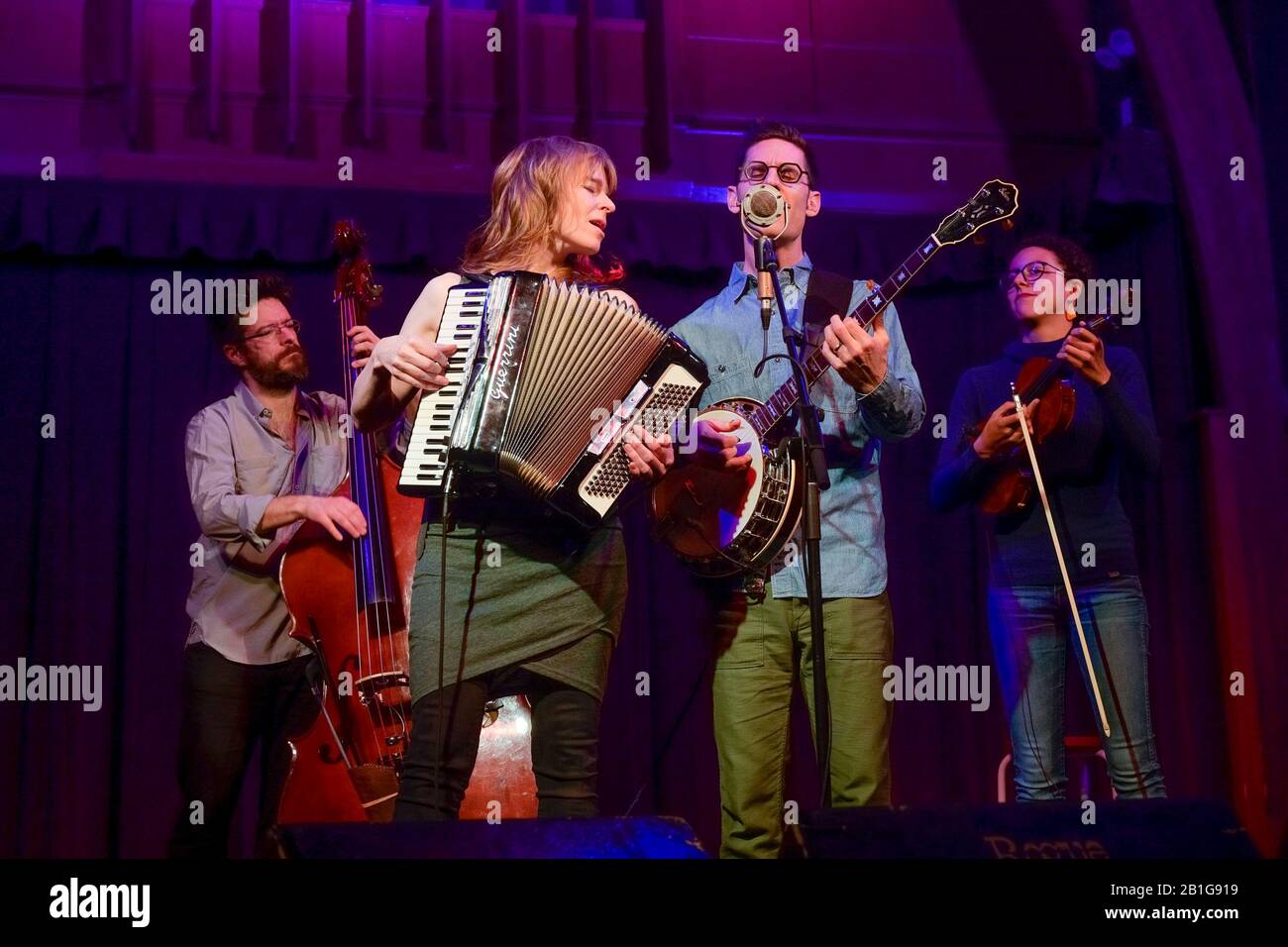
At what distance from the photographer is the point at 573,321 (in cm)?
312

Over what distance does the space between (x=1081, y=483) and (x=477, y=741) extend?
77.9 inches

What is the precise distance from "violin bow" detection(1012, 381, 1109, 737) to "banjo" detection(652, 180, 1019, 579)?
0.60 m

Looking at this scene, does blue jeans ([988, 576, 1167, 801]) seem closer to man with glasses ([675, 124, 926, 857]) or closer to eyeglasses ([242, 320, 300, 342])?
man with glasses ([675, 124, 926, 857])

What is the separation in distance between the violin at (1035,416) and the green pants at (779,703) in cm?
64

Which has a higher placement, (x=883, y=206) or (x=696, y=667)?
(x=883, y=206)

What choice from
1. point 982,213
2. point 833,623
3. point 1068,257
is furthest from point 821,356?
point 1068,257

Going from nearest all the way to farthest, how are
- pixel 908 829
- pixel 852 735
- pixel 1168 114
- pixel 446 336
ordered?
1. pixel 908 829
2. pixel 446 336
3. pixel 852 735
4. pixel 1168 114

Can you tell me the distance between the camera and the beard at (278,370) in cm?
478

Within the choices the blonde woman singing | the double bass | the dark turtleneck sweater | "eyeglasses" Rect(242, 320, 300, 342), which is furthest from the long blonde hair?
"eyeglasses" Rect(242, 320, 300, 342)

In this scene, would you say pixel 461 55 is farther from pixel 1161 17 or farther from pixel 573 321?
pixel 573 321

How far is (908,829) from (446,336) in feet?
4.72

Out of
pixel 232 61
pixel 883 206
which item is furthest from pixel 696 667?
pixel 232 61

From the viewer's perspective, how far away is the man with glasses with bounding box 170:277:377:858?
14.3 feet
